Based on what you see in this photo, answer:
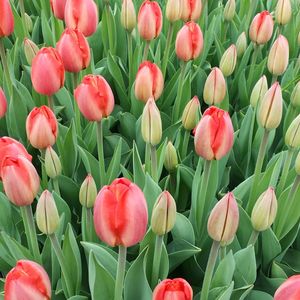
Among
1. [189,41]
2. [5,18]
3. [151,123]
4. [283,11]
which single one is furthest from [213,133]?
[283,11]

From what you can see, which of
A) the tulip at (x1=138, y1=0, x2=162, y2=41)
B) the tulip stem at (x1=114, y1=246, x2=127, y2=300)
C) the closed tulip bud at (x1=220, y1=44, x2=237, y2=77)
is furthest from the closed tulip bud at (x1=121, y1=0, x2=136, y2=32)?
the tulip stem at (x1=114, y1=246, x2=127, y2=300)

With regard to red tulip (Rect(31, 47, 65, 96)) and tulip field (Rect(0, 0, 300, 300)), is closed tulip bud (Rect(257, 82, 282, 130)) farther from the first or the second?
red tulip (Rect(31, 47, 65, 96))

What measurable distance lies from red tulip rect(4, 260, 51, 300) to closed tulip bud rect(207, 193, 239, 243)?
0.22 meters

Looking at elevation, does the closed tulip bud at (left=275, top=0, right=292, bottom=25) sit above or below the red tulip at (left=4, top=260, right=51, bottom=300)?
above

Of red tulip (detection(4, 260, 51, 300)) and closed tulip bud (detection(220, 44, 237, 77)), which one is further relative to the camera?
closed tulip bud (detection(220, 44, 237, 77))

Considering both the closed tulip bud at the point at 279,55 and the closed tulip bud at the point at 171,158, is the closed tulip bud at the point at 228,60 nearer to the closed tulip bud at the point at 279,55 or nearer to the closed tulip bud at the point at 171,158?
the closed tulip bud at the point at 279,55

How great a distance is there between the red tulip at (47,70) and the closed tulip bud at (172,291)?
43cm

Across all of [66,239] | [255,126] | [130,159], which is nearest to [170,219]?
[66,239]

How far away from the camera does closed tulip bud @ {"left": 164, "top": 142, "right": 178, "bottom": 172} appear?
1023 mm

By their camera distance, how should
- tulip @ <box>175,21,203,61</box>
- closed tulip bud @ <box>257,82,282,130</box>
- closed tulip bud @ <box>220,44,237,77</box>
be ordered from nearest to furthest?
closed tulip bud @ <box>257,82,282,130</box>
tulip @ <box>175,21,203,61</box>
closed tulip bud @ <box>220,44,237,77</box>

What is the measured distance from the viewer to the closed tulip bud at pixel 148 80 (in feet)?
3.07

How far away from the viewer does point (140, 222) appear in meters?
0.62

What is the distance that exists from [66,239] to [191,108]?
1.14 ft

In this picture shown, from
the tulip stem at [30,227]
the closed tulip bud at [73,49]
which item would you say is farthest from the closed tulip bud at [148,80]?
the tulip stem at [30,227]
